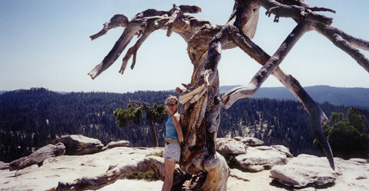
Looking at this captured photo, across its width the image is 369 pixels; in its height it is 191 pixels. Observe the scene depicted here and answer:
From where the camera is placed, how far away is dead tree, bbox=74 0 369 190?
270 cm

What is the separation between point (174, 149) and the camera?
11.8 ft

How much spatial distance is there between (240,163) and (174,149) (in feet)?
25.9

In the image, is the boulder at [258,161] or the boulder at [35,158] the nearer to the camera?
the boulder at [258,161]

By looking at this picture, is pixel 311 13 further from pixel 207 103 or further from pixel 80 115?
pixel 80 115

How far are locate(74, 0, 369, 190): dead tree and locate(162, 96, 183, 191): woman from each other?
0.12 m

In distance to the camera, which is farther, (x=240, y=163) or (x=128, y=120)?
(x=128, y=120)

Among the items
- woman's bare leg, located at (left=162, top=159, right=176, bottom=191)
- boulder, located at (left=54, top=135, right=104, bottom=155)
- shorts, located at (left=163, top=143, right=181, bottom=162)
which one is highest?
shorts, located at (left=163, top=143, right=181, bottom=162)

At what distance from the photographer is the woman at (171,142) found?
360 cm

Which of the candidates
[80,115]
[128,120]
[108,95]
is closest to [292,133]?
[128,120]

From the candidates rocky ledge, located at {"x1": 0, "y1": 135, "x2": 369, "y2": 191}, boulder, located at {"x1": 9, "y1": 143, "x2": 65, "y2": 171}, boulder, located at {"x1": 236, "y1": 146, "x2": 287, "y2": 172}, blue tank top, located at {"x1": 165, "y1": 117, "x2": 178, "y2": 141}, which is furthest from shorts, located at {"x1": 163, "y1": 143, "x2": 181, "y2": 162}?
boulder, located at {"x1": 9, "y1": 143, "x2": 65, "y2": 171}

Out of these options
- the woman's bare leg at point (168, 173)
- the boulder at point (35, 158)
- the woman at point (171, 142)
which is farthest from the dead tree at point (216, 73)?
the boulder at point (35, 158)

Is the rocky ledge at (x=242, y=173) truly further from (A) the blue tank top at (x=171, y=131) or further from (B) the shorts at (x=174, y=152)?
(A) the blue tank top at (x=171, y=131)

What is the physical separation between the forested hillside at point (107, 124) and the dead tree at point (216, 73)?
45397 mm

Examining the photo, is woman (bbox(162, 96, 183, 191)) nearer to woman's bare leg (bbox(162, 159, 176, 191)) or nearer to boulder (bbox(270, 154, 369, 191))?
woman's bare leg (bbox(162, 159, 176, 191))
